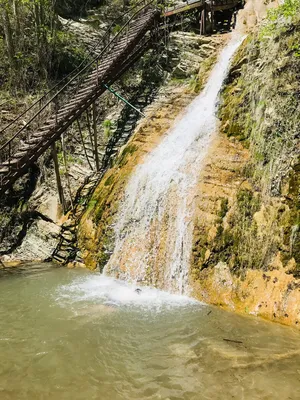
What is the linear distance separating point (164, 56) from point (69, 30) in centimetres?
584

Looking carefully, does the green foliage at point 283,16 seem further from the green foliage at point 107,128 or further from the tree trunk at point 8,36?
the tree trunk at point 8,36

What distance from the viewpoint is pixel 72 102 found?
12.3 meters

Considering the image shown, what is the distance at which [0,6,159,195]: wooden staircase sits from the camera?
10703mm

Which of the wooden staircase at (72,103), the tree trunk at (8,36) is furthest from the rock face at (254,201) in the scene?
the tree trunk at (8,36)

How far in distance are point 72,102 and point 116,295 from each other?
750cm

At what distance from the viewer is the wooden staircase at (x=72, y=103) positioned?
10.7 meters

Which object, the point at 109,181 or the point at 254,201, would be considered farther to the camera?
the point at 109,181

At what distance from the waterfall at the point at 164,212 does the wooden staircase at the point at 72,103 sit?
309 cm

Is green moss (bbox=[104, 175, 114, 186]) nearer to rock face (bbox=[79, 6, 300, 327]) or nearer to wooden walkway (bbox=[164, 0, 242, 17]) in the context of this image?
rock face (bbox=[79, 6, 300, 327])

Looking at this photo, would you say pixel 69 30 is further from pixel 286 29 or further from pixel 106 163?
pixel 286 29

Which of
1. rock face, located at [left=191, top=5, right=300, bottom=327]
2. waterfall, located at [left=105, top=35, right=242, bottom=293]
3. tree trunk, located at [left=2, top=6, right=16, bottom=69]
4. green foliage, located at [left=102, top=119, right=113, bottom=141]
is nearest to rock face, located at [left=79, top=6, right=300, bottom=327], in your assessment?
rock face, located at [left=191, top=5, right=300, bottom=327]

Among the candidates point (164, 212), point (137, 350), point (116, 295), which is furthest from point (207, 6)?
point (137, 350)

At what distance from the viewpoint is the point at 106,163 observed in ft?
41.9

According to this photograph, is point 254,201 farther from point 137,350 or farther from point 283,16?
point 283,16
